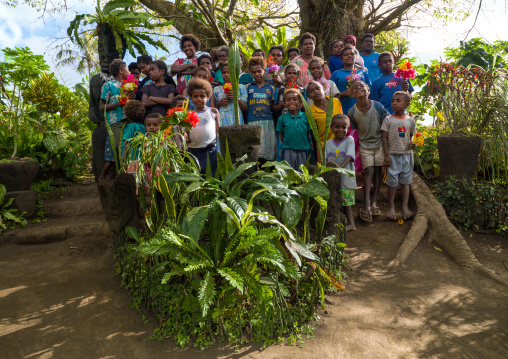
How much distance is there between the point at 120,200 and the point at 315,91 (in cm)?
255

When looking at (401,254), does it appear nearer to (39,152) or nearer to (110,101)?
(110,101)

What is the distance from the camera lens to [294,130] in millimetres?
4336

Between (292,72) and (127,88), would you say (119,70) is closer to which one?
(127,88)

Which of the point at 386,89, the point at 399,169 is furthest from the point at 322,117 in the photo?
the point at 386,89

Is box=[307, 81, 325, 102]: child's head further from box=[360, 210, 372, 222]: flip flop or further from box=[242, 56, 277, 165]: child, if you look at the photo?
box=[360, 210, 372, 222]: flip flop

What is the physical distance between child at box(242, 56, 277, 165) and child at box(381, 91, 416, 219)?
1.40 m

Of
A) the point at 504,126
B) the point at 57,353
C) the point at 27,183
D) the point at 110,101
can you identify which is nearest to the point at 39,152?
the point at 27,183

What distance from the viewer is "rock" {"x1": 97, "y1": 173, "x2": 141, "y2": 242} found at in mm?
3617

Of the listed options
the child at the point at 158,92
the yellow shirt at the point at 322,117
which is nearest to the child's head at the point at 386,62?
the yellow shirt at the point at 322,117

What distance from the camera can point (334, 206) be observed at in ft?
11.9

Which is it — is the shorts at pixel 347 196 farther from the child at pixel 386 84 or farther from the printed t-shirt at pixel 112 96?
the printed t-shirt at pixel 112 96

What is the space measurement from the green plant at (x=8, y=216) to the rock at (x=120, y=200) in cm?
201

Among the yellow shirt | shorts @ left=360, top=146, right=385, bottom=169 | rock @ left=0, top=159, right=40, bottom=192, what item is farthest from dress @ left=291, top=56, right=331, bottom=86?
rock @ left=0, top=159, right=40, bottom=192

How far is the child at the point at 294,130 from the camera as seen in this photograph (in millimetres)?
4293
